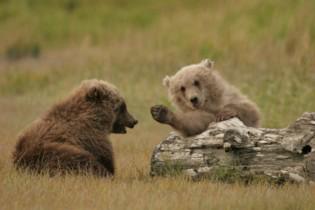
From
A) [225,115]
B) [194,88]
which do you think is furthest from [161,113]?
[194,88]

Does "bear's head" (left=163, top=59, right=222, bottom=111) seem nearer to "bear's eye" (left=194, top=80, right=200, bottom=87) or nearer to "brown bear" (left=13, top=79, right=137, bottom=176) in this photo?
"bear's eye" (left=194, top=80, right=200, bottom=87)

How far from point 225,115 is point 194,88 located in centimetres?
71

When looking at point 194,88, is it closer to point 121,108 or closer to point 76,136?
point 121,108

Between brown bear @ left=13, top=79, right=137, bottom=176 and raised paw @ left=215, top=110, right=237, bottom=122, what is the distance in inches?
39.0

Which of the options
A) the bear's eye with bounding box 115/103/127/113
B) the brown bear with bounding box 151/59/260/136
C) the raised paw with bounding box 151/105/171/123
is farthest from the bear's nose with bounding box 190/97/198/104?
the raised paw with bounding box 151/105/171/123

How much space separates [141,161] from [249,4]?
1659 cm

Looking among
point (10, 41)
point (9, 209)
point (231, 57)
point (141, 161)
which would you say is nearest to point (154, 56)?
point (231, 57)

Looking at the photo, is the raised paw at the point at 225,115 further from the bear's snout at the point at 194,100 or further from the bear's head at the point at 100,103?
the bear's head at the point at 100,103

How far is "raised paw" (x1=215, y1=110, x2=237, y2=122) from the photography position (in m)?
8.88

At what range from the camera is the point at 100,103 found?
28.6 ft

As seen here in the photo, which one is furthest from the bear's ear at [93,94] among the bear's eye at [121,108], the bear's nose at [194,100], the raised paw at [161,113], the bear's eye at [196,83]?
the bear's eye at [196,83]

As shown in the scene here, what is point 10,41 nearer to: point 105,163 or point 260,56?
point 260,56

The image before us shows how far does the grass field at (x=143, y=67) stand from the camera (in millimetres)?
7129

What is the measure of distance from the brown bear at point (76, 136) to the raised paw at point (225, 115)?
99 centimetres
